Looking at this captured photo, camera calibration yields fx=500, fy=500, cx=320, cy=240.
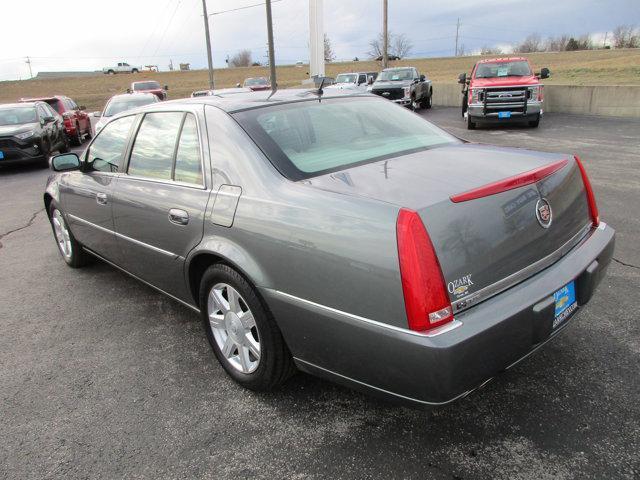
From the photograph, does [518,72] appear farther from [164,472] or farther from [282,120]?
[164,472]

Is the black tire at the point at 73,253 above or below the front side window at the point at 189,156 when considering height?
below

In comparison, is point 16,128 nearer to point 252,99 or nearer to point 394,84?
point 252,99

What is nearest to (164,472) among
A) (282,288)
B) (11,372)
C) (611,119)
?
(282,288)

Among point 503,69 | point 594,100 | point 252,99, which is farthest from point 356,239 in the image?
point 594,100

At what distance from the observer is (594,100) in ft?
54.2

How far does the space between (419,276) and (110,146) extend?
124 inches

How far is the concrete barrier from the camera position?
15.4 meters

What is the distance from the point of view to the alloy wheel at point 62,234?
16.5 ft

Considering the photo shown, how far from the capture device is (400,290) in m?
1.95

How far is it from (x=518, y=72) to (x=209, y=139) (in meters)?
13.8

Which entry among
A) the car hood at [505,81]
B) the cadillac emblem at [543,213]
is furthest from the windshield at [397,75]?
the cadillac emblem at [543,213]

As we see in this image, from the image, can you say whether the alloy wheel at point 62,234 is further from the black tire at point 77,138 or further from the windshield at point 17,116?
the black tire at point 77,138

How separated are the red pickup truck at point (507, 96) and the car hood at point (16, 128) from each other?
37.7ft

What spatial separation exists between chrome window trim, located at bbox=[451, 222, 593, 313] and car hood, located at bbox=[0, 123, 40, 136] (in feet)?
41.4
